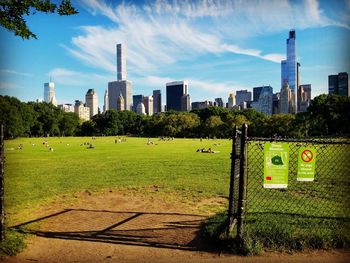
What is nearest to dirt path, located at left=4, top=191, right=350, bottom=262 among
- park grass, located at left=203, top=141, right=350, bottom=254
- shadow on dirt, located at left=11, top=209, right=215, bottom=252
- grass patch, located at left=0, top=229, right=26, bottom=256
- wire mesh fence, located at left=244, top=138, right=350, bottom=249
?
shadow on dirt, located at left=11, top=209, right=215, bottom=252

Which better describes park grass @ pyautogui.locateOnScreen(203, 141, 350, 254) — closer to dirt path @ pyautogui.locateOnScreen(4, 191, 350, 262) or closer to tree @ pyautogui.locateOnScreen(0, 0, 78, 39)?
dirt path @ pyautogui.locateOnScreen(4, 191, 350, 262)

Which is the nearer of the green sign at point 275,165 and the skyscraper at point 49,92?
the green sign at point 275,165

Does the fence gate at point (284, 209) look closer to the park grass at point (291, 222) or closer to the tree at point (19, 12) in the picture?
the park grass at point (291, 222)

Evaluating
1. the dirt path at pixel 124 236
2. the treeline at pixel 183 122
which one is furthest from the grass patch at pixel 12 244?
the treeline at pixel 183 122

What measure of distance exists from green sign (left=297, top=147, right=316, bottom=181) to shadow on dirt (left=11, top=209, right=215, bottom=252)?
2.25 meters

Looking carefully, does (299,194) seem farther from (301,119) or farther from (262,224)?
(301,119)

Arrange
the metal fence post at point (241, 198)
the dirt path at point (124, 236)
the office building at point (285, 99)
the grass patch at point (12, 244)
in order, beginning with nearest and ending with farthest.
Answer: the dirt path at point (124, 236), the grass patch at point (12, 244), the metal fence post at point (241, 198), the office building at point (285, 99)

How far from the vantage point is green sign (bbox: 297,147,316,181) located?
5641mm

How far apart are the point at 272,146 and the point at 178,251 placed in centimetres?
262

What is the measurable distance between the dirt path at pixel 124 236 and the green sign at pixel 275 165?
1.27 m

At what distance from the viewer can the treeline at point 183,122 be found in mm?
68188

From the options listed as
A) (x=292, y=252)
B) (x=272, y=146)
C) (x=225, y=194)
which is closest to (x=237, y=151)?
(x=272, y=146)

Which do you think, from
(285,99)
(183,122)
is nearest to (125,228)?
(183,122)

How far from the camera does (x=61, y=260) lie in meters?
5.27
